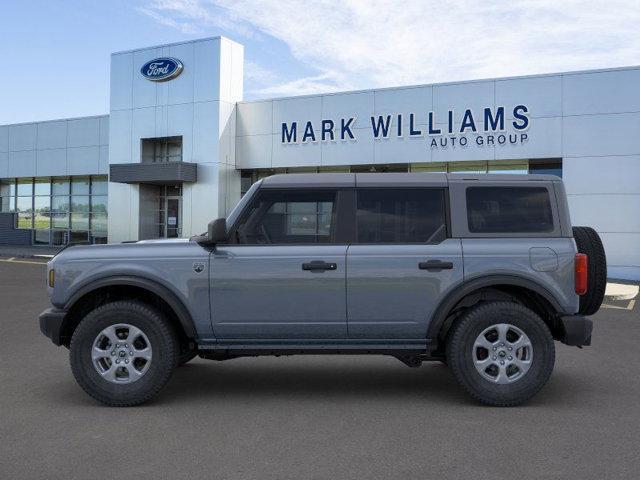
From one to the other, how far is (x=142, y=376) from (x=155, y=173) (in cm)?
2412

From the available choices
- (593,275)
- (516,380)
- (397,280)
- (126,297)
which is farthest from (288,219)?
(593,275)

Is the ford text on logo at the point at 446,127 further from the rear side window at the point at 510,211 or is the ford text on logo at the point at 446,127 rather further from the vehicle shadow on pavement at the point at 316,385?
the rear side window at the point at 510,211

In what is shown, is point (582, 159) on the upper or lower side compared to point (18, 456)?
upper

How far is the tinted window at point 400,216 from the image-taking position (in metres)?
5.71

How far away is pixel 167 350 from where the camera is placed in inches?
219

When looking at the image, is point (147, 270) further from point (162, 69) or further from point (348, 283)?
point (162, 69)

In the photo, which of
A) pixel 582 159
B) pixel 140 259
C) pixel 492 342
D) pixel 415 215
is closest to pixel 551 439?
pixel 492 342

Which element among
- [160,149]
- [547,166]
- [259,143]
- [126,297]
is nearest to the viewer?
[126,297]

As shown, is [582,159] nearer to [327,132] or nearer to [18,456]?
[327,132]

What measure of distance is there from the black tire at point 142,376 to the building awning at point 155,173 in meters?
22.6

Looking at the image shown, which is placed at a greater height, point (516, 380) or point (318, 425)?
point (516, 380)

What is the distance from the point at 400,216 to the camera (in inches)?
227

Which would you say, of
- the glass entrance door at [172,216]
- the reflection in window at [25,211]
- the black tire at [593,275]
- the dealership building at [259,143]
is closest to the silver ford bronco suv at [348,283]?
the black tire at [593,275]

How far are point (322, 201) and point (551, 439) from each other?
2585 mm
